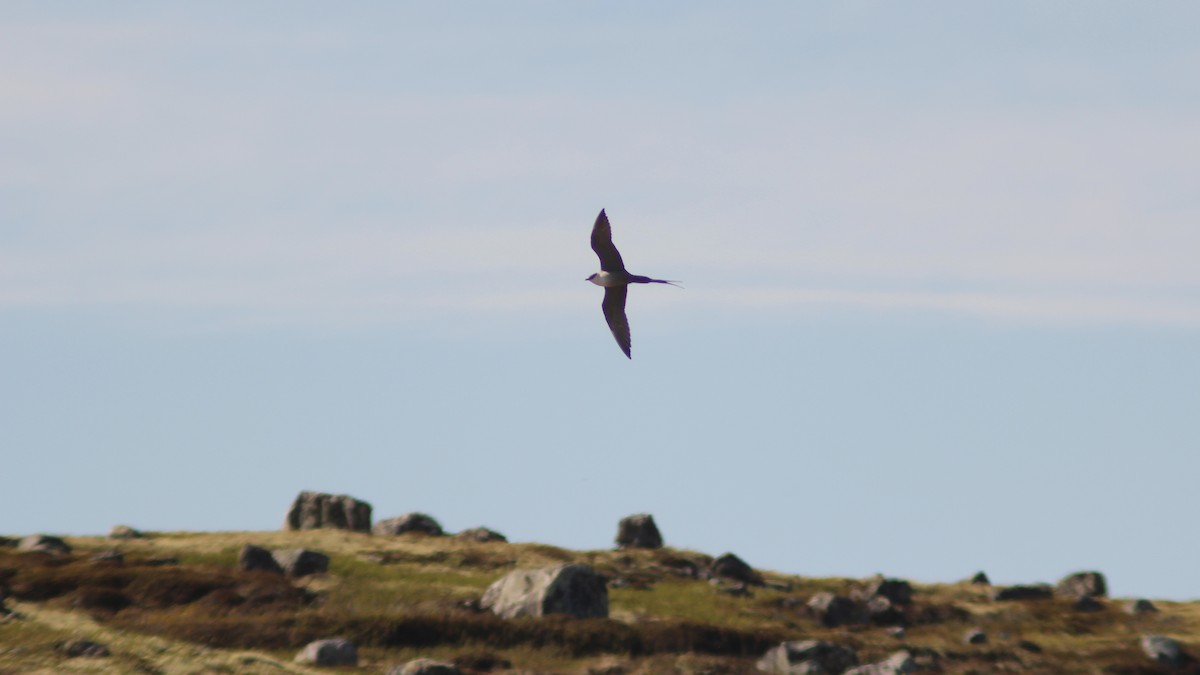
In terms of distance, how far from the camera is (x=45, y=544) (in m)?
55.5

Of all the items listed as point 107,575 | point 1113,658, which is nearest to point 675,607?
point 1113,658

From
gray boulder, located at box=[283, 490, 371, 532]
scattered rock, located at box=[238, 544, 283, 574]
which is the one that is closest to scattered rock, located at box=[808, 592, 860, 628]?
scattered rock, located at box=[238, 544, 283, 574]

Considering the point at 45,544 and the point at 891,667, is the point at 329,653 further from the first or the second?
the point at 45,544

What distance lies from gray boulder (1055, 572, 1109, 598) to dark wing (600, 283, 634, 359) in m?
42.0

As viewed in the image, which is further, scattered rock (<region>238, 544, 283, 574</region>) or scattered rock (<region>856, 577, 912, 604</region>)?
scattered rock (<region>856, 577, 912, 604</region>)

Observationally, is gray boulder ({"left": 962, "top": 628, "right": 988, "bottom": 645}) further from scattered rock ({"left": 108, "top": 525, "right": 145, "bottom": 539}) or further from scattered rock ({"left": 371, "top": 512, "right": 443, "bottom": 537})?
scattered rock ({"left": 108, "top": 525, "right": 145, "bottom": 539})

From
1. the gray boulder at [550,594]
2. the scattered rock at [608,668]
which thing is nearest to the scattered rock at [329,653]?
the scattered rock at [608,668]

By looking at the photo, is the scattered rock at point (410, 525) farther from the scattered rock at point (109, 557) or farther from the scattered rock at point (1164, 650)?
the scattered rock at point (1164, 650)

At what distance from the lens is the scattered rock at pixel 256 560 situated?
5273cm

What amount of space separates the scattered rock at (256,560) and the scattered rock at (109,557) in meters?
3.90

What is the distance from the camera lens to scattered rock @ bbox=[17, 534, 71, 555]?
54.9m

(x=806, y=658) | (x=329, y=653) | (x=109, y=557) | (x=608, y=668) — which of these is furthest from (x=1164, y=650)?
(x=109, y=557)

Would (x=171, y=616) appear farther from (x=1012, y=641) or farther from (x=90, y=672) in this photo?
(x=1012, y=641)

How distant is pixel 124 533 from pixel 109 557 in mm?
10840
